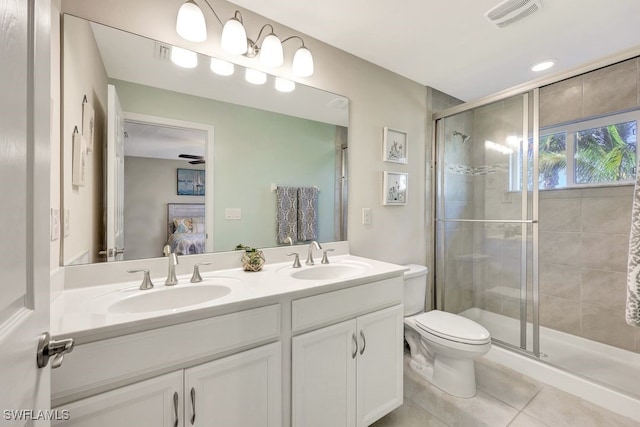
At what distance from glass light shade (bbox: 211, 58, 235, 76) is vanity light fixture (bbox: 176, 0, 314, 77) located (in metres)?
0.07

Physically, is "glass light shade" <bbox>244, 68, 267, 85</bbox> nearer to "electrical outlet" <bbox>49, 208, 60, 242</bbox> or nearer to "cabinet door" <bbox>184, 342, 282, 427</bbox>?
"electrical outlet" <bbox>49, 208, 60, 242</bbox>

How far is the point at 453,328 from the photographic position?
67.6 inches

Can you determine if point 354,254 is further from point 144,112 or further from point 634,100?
point 634,100

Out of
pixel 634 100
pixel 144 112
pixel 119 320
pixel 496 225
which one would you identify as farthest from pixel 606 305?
pixel 144 112

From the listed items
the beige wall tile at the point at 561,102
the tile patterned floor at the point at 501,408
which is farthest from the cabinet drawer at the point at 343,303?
the beige wall tile at the point at 561,102

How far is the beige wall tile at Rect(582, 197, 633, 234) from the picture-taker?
1.98 meters

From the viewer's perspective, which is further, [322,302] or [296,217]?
[296,217]

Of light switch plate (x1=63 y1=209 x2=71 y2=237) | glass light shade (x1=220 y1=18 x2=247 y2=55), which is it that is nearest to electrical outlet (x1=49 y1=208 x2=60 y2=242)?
light switch plate (x1=63 y1=209 x2=71 y2=237)

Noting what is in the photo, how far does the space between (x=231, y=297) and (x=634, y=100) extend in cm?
292

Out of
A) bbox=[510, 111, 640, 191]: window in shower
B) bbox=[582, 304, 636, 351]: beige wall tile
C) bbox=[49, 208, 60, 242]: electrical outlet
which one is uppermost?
bbox=[510, 111, 640, 191]: window in shower

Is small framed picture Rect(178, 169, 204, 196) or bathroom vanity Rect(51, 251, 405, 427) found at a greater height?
small framed picture Rect(178, 169, 204, 196)

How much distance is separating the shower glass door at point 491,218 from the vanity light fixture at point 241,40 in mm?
1481

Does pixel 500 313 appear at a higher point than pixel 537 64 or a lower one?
lower

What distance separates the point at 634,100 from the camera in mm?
1880
